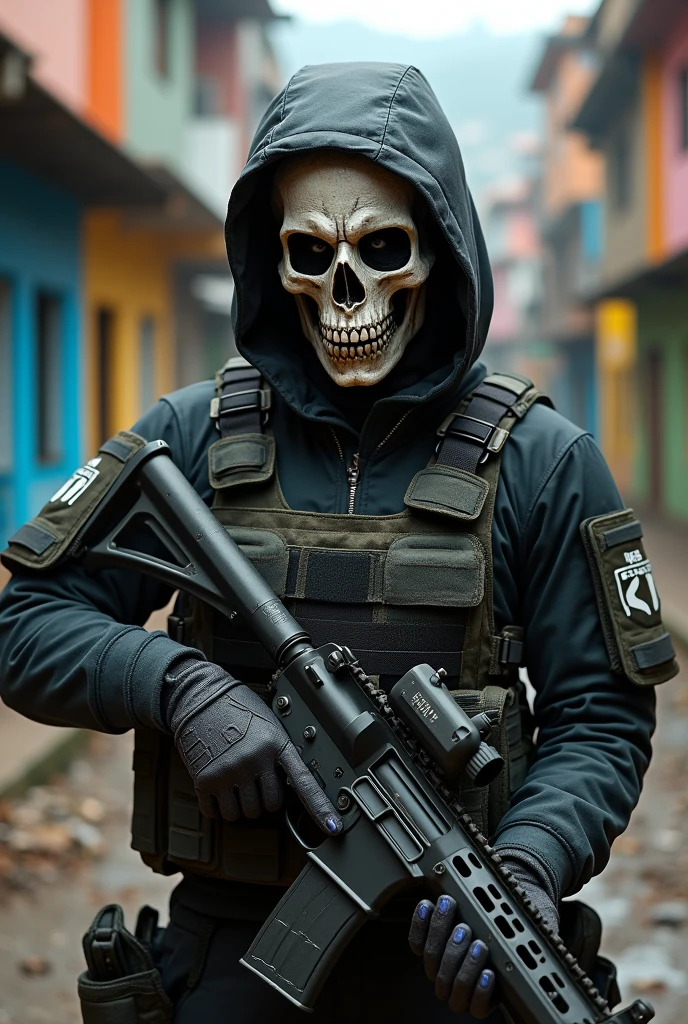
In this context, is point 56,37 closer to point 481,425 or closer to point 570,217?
point 481,425

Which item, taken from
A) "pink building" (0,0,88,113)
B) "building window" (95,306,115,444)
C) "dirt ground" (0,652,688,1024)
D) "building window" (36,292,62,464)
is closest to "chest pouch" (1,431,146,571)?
"dirt ground" (0,652,688,1024)

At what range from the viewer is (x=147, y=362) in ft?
49.3

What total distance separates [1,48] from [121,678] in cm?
501

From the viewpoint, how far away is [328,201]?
2004mm

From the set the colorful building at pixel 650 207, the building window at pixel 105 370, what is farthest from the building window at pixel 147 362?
the colorful building at pixel 650 207

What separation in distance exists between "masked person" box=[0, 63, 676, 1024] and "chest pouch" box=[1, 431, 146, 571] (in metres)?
0.01

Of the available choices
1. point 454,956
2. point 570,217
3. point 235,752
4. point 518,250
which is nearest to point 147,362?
point 235,752

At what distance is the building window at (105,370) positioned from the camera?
13031 mm

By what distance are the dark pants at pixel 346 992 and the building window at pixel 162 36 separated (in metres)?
14.9

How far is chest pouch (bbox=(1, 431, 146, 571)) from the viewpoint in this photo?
6.68 ft

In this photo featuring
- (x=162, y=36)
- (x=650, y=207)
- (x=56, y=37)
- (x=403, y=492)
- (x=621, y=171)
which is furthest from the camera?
(x=621, y=171)

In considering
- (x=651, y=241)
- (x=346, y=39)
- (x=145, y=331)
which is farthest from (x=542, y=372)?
(x=346, y=39)

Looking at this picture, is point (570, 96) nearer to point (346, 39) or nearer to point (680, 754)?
point (680, 754)

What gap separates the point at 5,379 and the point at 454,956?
27.2ft
